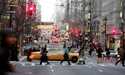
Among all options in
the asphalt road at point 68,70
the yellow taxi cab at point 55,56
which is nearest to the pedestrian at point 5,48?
the asphalt road at point 68,70

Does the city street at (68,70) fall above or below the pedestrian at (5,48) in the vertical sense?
below

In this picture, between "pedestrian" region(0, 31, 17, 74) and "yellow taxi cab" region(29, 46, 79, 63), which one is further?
"yellow taxi cab" region(29, 46, 79, 63)

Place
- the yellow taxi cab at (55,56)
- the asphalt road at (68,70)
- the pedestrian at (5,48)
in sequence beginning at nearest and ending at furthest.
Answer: the pedestrian at (5,48) < the asphalt road at (68,70) < the yellow taxi cab at (55,56)

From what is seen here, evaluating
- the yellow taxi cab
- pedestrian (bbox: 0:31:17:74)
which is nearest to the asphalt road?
the yellow taxi cab

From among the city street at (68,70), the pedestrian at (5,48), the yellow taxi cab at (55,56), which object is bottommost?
the yellow taxi cab at (55,56)

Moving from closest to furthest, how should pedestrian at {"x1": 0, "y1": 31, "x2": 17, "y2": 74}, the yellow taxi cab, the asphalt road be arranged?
pedestrian at {"x1": 0, "y1": 31, "x2": 17, "y2": 74}, the asphalt road, the yellow taxi cab

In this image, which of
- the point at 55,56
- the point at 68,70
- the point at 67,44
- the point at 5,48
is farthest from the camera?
the point at 67,44

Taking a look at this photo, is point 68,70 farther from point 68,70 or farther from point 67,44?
point 67,44

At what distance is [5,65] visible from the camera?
8.16 metres

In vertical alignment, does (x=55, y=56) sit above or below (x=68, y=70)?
below

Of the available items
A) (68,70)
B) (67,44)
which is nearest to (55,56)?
(68,70)

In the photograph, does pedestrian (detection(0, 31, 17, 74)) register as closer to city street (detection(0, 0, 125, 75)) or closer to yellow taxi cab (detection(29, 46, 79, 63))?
city street (detection(0, 0, 125, 75))

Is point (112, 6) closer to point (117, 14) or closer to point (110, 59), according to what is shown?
point (117, 14)

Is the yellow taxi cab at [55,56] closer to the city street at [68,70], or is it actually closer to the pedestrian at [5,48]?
the city street at [68,70]
